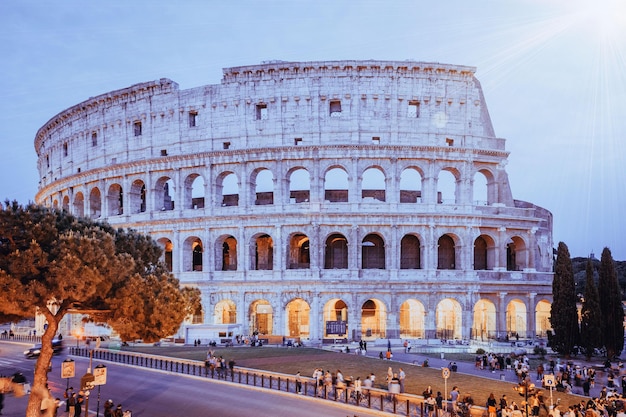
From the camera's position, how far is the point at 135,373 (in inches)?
1018

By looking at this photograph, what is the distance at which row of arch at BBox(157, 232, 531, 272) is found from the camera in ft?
131

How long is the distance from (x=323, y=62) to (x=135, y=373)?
980 inches

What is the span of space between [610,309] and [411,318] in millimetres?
12978

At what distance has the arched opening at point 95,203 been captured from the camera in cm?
4758

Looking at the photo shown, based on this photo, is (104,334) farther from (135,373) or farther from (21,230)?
(21,230)

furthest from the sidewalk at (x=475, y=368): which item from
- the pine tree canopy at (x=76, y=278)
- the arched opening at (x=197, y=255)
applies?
the arched opening at (x=197, y=255)

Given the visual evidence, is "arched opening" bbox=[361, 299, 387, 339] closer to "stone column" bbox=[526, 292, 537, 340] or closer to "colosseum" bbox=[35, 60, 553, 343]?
"colosseum" bbox=[35, 60, 553, 343]

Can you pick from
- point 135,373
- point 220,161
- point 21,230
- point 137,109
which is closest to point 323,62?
point 220,161

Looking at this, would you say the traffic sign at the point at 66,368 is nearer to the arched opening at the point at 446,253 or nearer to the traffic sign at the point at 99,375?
the traffic sign at the point at 99,375

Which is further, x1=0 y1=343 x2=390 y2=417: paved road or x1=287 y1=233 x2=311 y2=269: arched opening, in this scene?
x1=287 y1=233 x2=311 y2=269: arched opening

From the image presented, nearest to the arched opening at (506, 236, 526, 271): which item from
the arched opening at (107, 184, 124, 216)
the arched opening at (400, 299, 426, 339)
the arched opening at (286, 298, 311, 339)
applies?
the arched opening at (400, 299, 426, 339)

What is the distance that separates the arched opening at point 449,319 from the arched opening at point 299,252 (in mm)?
10422

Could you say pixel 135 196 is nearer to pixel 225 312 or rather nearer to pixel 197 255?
pixel 197 255

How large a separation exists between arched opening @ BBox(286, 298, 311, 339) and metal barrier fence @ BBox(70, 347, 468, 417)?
13215mm
